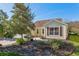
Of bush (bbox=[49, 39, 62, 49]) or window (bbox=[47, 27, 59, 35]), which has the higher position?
window (bbox=[47, 27, 59, 35])

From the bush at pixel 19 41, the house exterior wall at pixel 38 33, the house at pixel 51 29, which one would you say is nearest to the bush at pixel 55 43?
the house at pixel 51 29

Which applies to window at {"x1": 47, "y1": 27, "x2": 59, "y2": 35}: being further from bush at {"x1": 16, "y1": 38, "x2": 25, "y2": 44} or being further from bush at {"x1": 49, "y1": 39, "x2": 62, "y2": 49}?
bush at {"x1": 16, "y1": 38, "x2": 25, "y2": 44}

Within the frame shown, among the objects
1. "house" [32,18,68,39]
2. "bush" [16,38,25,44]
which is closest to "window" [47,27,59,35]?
"house" [32,18,68,39]

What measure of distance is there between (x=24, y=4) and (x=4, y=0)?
258mm

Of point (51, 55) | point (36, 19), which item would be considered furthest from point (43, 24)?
point (51, 55)

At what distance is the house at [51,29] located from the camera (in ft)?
13.2

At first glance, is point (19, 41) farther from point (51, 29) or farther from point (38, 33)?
point (51, 29)

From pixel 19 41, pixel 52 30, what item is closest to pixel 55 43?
pixel 52 30

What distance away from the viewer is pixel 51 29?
407cm

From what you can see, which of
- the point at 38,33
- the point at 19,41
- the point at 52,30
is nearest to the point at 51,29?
the point at 52,30

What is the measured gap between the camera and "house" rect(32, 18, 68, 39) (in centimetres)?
404

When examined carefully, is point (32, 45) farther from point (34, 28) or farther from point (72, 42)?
point (72, 42)

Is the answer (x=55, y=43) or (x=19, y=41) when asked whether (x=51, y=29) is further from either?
(x=19, y=41)

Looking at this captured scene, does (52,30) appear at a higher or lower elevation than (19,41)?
higher
